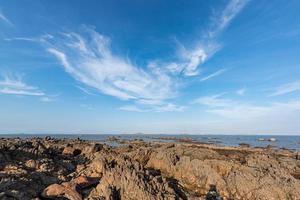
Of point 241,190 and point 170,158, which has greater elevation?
point 170,158

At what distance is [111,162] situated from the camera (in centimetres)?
1875

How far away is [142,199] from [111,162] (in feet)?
23.9

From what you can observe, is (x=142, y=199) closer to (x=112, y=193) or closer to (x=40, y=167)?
(x=112, y=193)

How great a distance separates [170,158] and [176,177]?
7.93ft

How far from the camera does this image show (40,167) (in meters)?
18.1

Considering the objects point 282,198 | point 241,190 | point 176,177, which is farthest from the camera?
point 176,177

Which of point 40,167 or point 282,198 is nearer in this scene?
point 282,198

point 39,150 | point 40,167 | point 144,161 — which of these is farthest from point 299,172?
point 39,150

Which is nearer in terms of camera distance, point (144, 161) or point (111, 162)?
point (111, 162)

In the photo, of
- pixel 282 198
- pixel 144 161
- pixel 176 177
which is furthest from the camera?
pixel 144 161

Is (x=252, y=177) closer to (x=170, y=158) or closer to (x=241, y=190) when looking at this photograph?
(x=241, y=190)

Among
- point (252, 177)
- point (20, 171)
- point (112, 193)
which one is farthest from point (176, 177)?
point (20, 171)

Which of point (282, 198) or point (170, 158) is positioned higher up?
point (170, 158)

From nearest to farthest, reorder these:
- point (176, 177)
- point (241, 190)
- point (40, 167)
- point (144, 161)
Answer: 1. point (241, 190)
2. point (40, 167)
3. point (176, 177)
4. point (144, 161)
